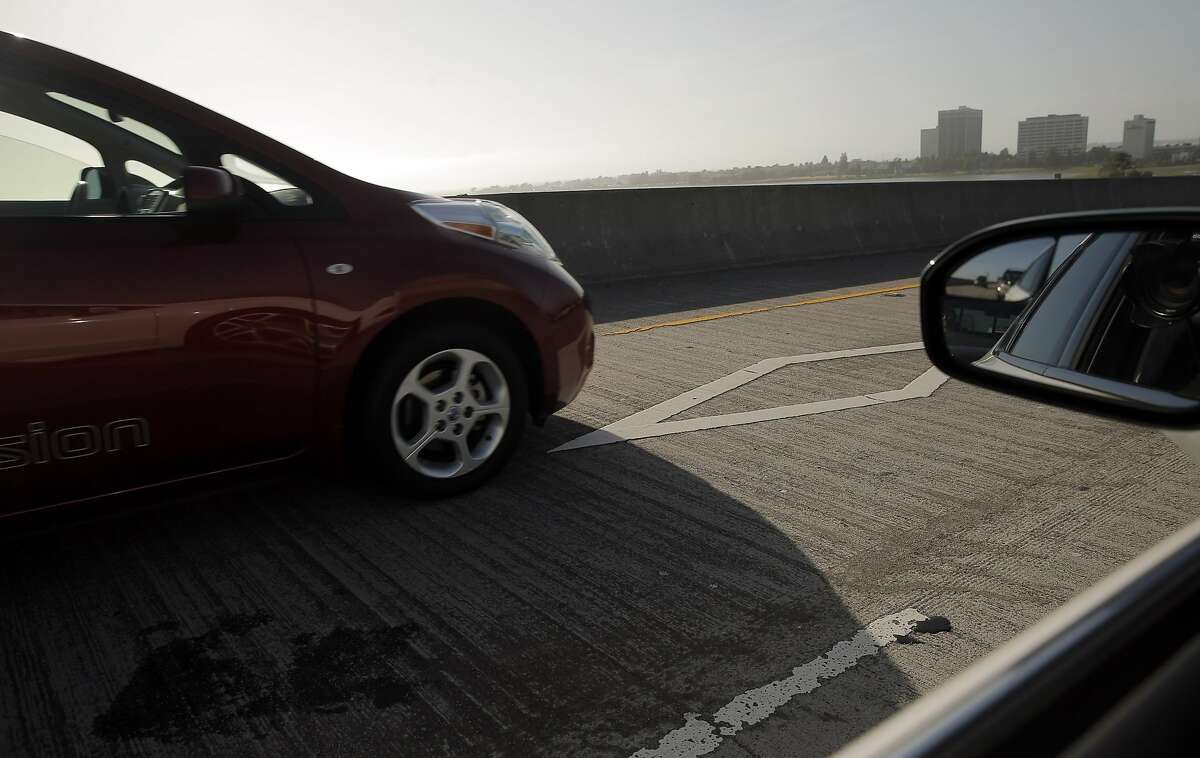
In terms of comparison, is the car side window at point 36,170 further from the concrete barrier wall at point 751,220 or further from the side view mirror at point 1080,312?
the concrete barrier wall at point 751,220

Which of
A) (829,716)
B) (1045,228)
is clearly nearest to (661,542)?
(829,716)

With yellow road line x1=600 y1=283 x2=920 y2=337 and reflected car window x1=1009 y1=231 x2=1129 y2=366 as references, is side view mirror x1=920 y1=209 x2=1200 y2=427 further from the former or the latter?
yellow road line x1=600 y1=283 x2=920 y2=337

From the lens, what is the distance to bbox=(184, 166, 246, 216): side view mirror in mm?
3193

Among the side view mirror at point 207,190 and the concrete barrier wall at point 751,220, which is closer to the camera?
the side view mirror at point 207,190

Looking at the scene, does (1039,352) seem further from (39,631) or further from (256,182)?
(39,631)

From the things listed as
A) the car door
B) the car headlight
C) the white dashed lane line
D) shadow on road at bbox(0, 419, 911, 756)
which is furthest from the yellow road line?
the white dashed lane line

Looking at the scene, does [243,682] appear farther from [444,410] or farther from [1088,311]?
[1088,311]

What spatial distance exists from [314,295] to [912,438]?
3.03 metres

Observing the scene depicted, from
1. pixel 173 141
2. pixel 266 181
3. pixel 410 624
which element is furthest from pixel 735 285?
pixel 410 624

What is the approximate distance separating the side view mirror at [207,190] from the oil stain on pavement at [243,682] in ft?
4.59

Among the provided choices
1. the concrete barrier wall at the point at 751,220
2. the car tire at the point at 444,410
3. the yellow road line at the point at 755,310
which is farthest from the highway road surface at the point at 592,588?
the concrete barrier wall at the point at 751,220

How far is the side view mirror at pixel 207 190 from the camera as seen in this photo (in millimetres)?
3193

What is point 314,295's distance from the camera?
3.53 metres

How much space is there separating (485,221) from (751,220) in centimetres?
987
